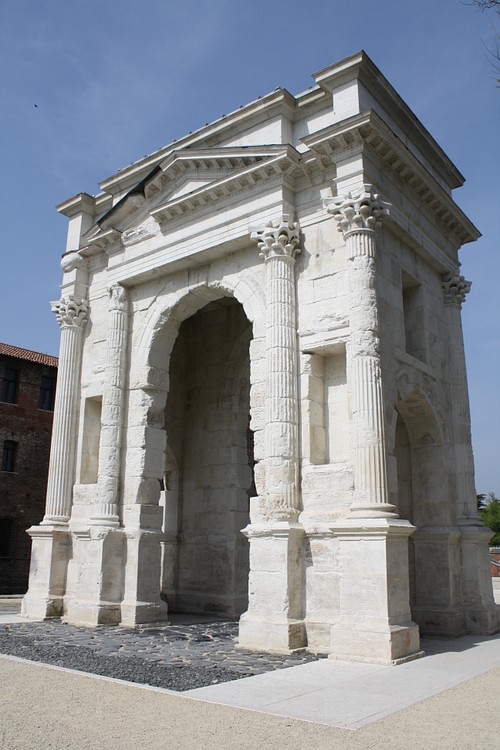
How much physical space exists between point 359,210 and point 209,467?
26.5 feet

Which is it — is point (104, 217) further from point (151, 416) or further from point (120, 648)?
point (120, 648)

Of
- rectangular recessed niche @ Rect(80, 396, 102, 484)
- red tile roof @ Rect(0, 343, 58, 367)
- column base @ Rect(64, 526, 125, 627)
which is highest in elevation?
red tile roof @ Rect(0, 343, 58, 367)

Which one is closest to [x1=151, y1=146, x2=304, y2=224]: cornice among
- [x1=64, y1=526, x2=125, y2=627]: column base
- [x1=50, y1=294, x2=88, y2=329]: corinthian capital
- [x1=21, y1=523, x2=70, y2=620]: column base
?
[x1=50, y1=294, x2=88, y2=329]: corinthian capital

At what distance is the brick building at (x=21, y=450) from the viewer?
25188mm

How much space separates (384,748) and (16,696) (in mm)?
3694

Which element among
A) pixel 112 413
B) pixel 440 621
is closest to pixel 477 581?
pixel 440 621

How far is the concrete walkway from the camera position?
17.4 ft

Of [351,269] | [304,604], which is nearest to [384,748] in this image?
[304,604]

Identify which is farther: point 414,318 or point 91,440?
point 91,440

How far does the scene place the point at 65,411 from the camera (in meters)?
→ 15.0

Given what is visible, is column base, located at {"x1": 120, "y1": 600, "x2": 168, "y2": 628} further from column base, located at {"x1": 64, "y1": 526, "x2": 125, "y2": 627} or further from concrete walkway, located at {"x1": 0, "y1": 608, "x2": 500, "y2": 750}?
concrete walkway, located at {"x1": 0, "y1": 608, "x2": 500, "y2": 750}

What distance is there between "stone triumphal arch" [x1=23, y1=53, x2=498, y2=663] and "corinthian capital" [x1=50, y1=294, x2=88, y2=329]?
0.11ft

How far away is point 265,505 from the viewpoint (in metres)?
11.0

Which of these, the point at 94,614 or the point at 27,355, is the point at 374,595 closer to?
the point at 94,614
